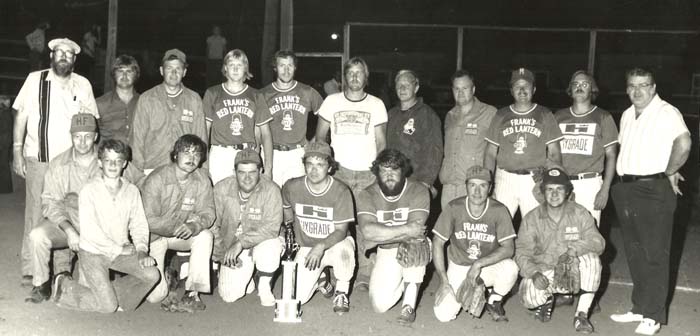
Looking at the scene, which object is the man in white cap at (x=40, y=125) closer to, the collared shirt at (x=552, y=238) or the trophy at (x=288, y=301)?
the trophy at (x=288, y=301)

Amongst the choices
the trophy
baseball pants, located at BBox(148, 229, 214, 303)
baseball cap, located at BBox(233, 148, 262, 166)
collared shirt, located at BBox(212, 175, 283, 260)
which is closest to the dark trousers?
the trophy

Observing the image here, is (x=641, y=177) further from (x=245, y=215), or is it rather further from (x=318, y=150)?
(x=245, y=215)

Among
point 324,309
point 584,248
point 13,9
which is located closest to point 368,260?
point 324,309

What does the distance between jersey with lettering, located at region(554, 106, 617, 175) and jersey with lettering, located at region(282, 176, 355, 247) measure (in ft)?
6.77

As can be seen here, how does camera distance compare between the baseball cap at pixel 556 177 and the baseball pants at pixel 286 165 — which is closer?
the baseball cap at pixel 556 177

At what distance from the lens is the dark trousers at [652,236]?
20.0 ft

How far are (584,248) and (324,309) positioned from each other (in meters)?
2.25

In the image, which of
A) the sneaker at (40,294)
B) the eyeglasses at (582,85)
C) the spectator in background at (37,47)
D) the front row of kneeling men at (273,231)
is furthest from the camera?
the spectator in background at (37,47)

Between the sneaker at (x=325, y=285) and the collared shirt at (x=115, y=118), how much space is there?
2280 millimetres

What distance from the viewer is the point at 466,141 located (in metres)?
7.33

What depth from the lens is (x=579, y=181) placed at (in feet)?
23.0

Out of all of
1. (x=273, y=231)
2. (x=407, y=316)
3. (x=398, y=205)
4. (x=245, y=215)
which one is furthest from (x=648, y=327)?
(x=245, y=215)

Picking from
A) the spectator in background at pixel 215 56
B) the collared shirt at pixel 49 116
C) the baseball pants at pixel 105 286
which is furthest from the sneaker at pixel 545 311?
the spectator in background at pixel 215 56

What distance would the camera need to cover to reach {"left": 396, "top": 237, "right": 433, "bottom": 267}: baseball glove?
649cm
